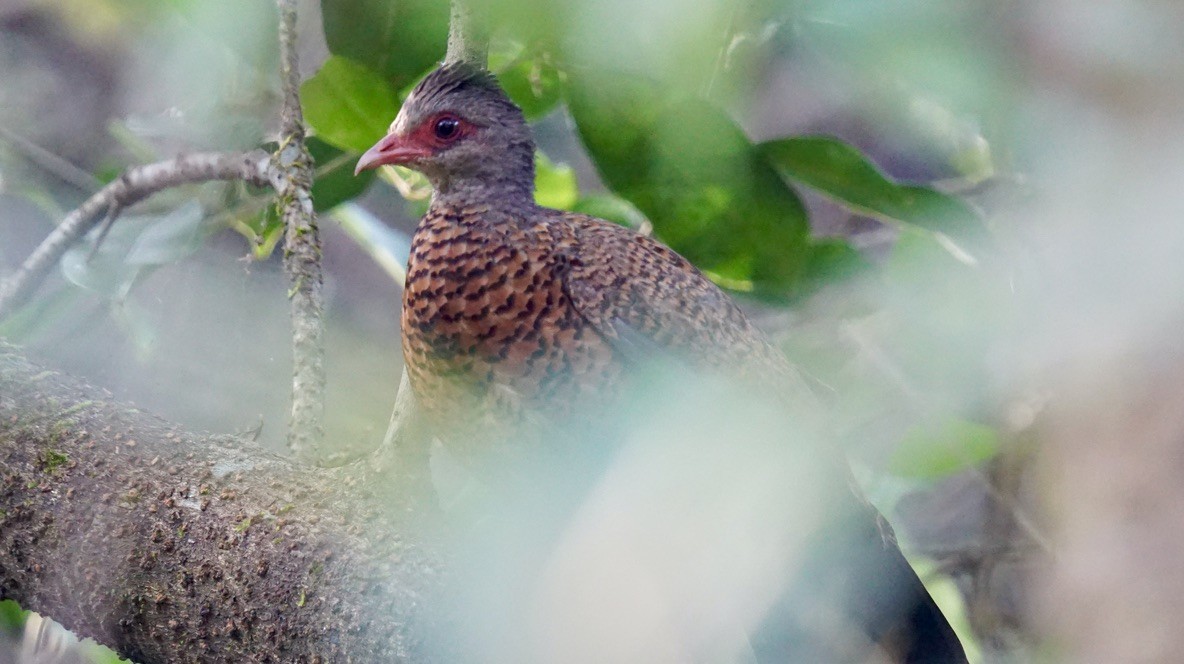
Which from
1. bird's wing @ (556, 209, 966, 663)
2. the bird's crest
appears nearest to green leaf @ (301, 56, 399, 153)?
the bird's crest

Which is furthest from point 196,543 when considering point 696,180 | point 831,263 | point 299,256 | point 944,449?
point 944,449

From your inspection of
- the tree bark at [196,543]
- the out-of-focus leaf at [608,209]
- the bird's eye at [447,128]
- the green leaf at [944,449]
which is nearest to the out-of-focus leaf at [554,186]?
the out-of-focus leaf at [608,209]

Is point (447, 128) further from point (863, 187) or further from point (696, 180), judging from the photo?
point (863, 187)

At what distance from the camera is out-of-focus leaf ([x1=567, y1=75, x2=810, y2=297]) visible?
60.2 inches

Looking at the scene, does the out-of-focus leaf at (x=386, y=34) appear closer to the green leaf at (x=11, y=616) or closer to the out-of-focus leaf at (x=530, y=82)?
the out-of-focus leaf at (x=530, y=82)

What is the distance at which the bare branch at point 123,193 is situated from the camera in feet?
5.53

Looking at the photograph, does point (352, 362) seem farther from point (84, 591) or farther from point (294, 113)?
point (84, 591)

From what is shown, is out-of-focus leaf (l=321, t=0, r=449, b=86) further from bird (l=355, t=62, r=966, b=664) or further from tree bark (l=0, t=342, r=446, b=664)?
tree bark (l=0, t=342, r=446, b=664)

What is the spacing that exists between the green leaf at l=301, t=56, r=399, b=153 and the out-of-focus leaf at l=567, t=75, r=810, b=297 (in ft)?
1.11

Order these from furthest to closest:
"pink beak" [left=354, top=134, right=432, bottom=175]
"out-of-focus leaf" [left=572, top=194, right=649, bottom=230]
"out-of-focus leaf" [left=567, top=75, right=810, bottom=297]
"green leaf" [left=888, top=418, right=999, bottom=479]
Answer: "out-of-focus leaf" [left=572, top=194, right=649, bottom=230] → "green leaf" [left=888, top=418, right=999, bottom=479] → "pink beak" [left=354, top=134, right=432, bottom=175] → "out-of-focus leaf" [left=567, top=75, right=810, bottom=297]

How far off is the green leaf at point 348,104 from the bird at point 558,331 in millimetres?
104

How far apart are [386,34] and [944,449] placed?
1.35 metres

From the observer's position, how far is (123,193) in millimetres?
1788

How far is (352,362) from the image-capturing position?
8.23 feet
